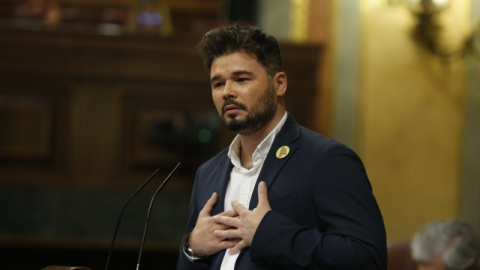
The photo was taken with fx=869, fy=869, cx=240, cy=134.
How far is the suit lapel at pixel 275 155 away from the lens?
2010 mm

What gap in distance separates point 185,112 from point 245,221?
329 centimetres

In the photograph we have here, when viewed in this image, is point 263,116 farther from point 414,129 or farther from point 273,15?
point 273,15

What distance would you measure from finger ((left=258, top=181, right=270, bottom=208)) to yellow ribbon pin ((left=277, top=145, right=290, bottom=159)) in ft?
0.31

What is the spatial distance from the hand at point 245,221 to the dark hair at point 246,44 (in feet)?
0.98

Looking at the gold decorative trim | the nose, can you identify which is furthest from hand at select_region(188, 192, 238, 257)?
the gold decorative trim

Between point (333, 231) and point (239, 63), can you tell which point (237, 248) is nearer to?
point (333, 231)

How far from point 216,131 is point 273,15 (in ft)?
3.69

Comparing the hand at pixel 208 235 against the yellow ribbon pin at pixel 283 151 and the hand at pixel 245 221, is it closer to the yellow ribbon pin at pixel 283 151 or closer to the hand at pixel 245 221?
the hand at pixel 245 221

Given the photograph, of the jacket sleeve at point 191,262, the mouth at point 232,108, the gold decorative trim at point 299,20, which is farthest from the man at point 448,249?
the gold decorative trim at point 299,20

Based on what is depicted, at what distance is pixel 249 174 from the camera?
210 centimetres

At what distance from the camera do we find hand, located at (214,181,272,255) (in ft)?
6.28

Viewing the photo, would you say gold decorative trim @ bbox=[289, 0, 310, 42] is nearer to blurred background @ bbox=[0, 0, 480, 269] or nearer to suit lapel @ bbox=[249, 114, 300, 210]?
blurred background @ bbox=[0, 0, 480, 269]

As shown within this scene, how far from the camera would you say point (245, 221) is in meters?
1.93

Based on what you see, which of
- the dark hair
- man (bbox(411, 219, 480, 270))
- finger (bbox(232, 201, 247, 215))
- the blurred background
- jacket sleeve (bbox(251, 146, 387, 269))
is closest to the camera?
jacket sleeve (bbox(251, 146, 387, 269))
